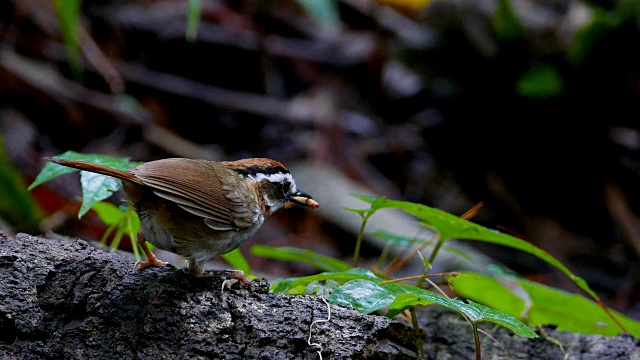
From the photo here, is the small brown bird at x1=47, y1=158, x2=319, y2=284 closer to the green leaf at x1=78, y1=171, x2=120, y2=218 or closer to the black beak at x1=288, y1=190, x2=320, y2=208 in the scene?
the green leaf at x1=78, y1=171, x2=120, y2=218

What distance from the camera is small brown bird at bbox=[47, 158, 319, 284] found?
2.86 meters

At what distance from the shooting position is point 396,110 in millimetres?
9469

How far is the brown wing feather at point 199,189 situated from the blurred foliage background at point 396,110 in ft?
11.9

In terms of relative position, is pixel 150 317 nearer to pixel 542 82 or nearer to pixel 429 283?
pixel 429 283

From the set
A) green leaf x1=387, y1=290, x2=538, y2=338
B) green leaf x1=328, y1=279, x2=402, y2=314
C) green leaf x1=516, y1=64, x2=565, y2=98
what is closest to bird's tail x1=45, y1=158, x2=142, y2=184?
green leaf x1=328, y1=279, x2=402, y2=314

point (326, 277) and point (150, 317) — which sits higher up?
point (326, 277)

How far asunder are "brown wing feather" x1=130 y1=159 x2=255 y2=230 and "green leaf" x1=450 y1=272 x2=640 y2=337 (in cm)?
107

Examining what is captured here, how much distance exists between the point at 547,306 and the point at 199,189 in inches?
68.8

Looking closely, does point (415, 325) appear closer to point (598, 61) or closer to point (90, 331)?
point (90, 331)

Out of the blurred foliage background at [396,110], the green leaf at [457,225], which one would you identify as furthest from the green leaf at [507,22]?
the green leaf at [457,225]

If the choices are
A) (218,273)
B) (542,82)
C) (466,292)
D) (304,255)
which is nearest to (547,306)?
(466,292)

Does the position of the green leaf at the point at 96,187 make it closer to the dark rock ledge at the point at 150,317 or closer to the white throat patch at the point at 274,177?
the dark rock ledge at the point at 150,317

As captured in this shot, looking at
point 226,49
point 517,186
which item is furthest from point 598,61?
point 226,49

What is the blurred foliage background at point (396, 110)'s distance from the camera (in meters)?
7.63
